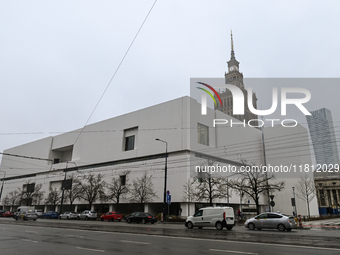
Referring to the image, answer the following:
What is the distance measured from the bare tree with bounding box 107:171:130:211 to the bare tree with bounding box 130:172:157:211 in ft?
7.24

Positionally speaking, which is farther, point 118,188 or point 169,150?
point 118,188

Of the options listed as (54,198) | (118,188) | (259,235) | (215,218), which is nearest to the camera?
(259,235)

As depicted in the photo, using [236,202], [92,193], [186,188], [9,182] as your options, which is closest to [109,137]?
[92,193]

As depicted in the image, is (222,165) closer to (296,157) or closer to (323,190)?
(296,157)

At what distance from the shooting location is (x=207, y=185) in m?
48.2

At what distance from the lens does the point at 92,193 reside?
58188 millimetres

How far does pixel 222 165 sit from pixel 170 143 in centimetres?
1271

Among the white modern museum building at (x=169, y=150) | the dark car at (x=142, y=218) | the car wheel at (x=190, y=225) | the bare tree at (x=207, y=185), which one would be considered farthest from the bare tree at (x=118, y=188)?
the car wheel at (x=190, y=225)

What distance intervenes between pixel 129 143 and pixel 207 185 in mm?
20247

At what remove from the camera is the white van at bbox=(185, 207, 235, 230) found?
2144cm

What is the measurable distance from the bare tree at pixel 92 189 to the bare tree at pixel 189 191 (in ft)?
61.1

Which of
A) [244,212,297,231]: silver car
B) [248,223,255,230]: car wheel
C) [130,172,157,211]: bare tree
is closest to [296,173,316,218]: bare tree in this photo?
[130,172,157,211]: bare tree

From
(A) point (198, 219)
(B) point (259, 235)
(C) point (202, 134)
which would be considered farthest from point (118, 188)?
(B) point (259, 235)

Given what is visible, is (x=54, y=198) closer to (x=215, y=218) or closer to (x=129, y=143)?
(x=129, y=143)
